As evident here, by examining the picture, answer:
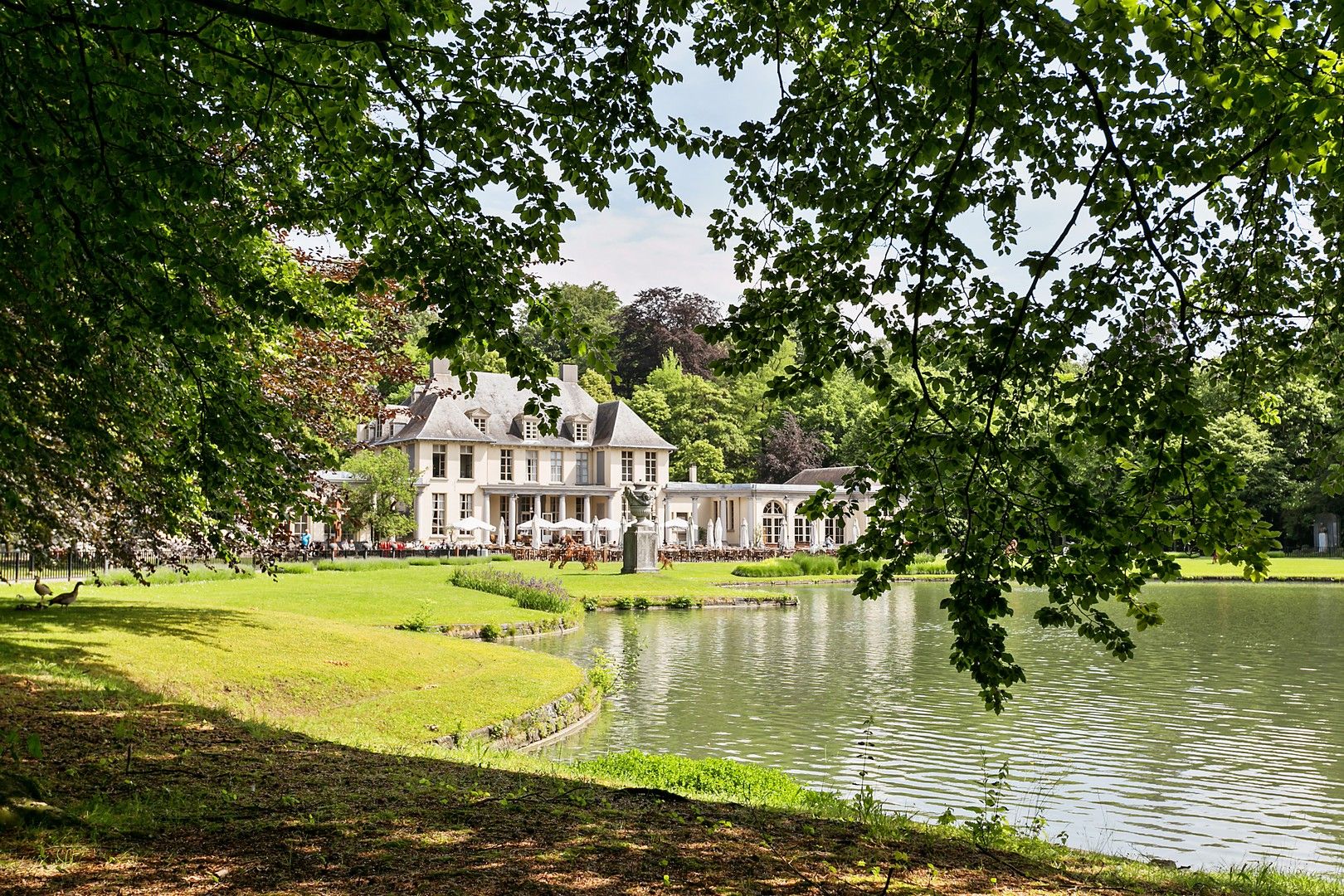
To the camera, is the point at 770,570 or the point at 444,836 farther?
the point at 770,570

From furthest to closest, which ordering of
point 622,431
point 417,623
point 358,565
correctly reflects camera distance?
point 622,431 < point 358,565 < point 417,623

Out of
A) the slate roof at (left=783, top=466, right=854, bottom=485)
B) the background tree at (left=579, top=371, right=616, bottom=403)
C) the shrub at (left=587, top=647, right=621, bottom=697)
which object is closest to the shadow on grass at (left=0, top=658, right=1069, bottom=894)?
the shrub at (left=587, top=647, right=621, bottom=697)

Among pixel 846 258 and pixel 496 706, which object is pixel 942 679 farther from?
pixel 846 258

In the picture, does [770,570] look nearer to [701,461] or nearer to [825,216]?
[701,461]

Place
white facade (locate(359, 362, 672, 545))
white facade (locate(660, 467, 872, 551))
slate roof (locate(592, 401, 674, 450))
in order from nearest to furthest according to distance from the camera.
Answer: white facade (locate(359, 362, 672, 545)) → slate roof (locate(592, 401, 674, 450)) → white facade (locate(660, 467, 872, 551))


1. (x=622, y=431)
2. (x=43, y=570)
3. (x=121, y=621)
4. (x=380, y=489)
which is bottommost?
(x=121, y=621)

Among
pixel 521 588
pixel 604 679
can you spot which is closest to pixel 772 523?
pixel 521 588

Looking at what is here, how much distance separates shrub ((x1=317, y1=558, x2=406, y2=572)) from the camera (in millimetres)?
31031

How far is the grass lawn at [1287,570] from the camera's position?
3747 cm

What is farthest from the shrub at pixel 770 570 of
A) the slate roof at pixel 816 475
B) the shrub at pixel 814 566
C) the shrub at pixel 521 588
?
the slate roof at pixel 816 475

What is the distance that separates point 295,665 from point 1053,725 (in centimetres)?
888

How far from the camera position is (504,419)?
5203 cm

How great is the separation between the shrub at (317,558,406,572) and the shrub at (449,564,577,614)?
5.30 metres

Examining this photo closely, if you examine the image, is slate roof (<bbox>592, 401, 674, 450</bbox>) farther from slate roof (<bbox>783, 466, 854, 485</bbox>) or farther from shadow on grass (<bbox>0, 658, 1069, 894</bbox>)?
shadow on grass (<bbox>0, 658, 1069, 894</bbox>)
